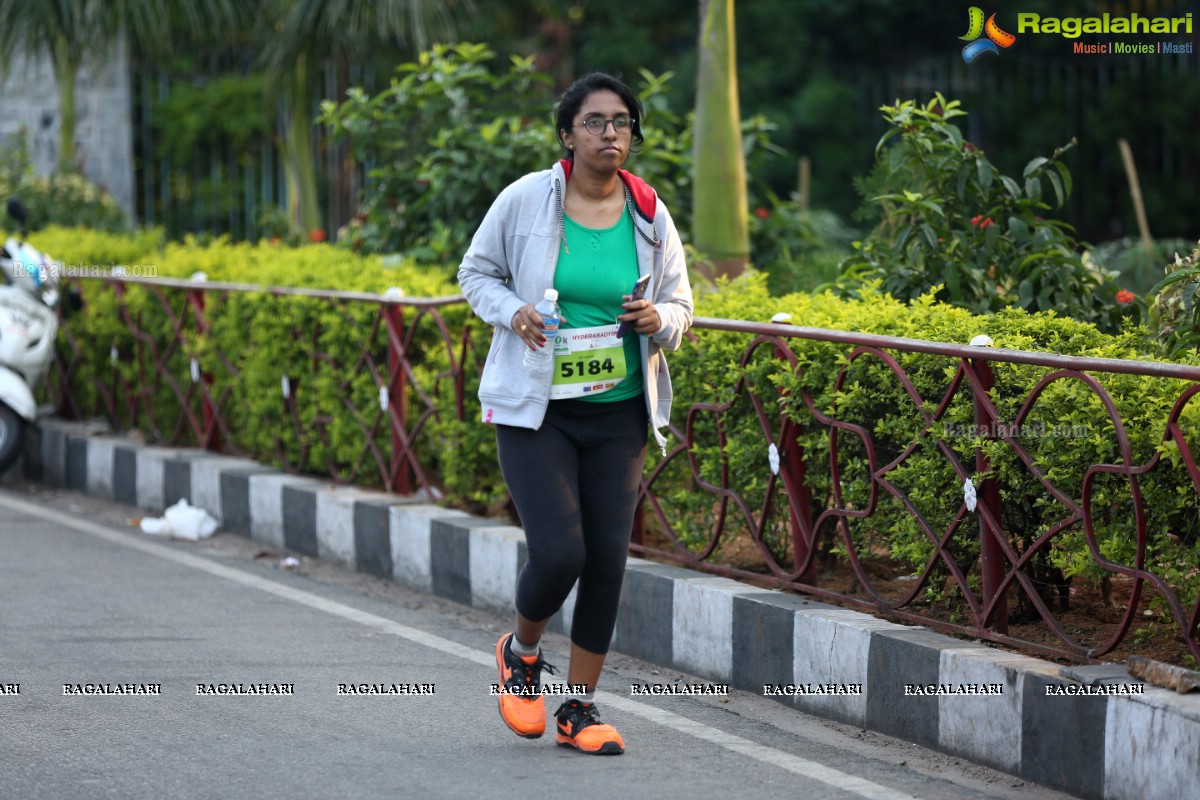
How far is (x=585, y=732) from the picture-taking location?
4512mm

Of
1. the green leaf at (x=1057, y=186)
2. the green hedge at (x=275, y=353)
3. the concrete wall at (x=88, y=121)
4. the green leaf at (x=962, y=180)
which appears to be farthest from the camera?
the concrete wall at (x=88, y=121)

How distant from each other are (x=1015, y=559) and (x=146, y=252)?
731 cm

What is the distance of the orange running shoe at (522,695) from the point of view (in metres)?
4.55

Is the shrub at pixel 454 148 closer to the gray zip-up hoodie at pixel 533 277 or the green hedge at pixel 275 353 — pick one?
the green hedge at pixel 275 353

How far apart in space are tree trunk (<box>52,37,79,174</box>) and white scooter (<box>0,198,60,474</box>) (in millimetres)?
6569

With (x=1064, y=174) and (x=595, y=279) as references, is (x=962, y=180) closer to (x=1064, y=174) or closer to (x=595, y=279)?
(x=1064, y=174)

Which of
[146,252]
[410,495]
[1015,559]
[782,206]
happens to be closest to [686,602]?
[1015,559]

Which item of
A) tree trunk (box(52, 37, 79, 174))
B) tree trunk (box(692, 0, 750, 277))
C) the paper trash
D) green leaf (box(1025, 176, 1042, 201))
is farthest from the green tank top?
tree trunk (box(52, 37, 79, 174))

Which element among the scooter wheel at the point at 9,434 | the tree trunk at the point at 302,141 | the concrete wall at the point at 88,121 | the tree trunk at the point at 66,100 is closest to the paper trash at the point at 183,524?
the scooter wheel at the point at 9,434

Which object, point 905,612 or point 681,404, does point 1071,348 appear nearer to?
point 905,612

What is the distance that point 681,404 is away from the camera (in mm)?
6012

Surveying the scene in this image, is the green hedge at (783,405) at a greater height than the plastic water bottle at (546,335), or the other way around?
the plastic water bottle at (546,335)

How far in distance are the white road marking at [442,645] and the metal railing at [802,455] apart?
69 centimetres

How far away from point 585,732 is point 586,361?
101 cm
